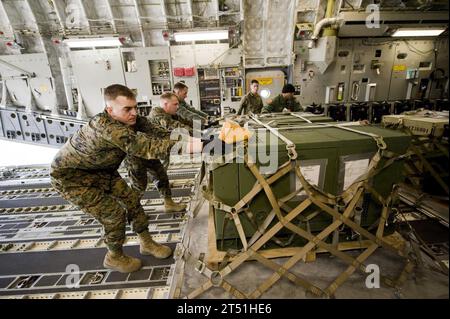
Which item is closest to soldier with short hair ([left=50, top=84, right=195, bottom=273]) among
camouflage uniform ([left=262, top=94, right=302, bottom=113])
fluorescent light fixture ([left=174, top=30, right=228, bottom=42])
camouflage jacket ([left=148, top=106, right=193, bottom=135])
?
camouflage jacket ([left=148, top=106, right=193, bottom=135])

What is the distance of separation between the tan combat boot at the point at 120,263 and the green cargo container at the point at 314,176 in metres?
0.97

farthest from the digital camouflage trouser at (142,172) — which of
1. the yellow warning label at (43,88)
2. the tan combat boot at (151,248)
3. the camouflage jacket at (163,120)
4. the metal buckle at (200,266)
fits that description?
the yellow warning label at (43,88)

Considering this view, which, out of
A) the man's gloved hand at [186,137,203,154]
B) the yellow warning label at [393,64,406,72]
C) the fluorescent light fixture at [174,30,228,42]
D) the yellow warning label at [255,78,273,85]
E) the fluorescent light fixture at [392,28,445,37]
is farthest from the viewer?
the yellow warning label at [393,64,406,72]

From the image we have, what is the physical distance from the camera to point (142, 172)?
3.11m

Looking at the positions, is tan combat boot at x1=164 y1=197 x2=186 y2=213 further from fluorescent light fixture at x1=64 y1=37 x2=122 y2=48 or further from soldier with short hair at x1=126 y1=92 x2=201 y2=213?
fluorescent light fixture at x1=64 y1=37 x2=122 y2=48

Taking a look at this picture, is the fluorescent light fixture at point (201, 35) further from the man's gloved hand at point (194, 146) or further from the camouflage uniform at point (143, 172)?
the man's gloved hand at point (194, 146)

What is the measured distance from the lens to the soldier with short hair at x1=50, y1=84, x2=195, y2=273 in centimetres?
195

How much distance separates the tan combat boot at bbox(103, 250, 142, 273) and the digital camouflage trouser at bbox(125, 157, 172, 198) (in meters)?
0.95

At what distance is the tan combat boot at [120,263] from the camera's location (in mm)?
2225

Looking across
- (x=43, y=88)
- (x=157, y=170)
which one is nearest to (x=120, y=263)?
(x=157, y=170)

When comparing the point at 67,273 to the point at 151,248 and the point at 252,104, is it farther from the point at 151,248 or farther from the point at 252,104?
the point at 252,104

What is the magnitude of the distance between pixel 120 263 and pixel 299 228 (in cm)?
172
